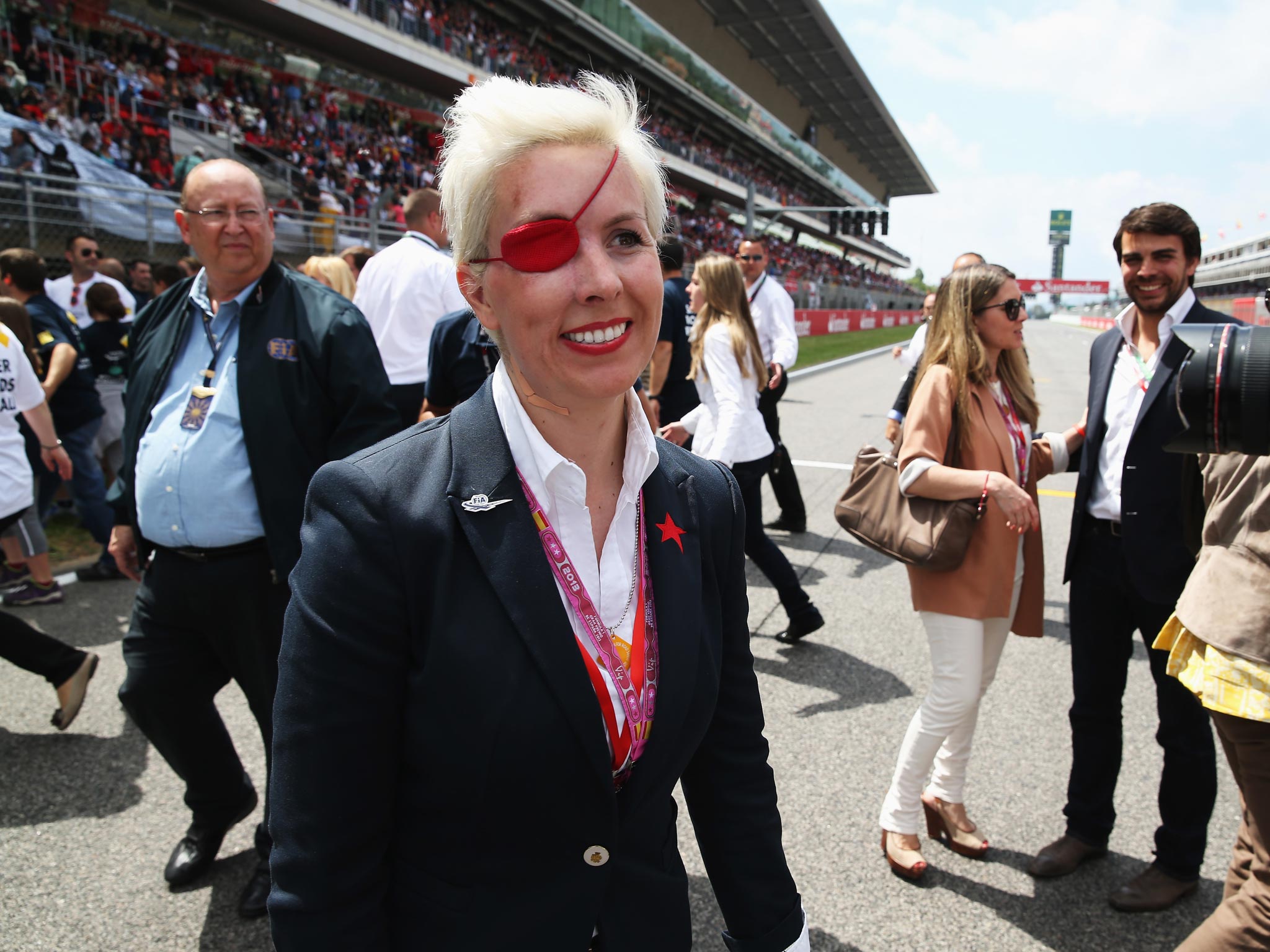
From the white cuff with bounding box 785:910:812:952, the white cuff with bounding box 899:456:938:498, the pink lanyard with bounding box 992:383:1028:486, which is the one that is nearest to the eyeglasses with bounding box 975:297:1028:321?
the pink lanyard with bounding box 992:383:1028:486

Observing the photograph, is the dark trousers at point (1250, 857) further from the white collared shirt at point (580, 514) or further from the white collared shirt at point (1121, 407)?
the white collared shirt at point (580, 514)

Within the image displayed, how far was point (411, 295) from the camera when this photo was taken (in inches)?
176

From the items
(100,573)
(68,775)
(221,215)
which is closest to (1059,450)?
(221,215)

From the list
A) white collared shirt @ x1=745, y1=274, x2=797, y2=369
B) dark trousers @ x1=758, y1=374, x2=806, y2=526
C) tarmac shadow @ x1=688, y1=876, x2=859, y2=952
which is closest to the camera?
tarmac shadow @ x1=688, y1=876, x2=859, y2=952

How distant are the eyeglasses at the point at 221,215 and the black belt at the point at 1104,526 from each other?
2.89 m

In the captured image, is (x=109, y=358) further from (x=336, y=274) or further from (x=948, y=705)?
(x=948, y=705)

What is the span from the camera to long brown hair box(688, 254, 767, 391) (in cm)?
454

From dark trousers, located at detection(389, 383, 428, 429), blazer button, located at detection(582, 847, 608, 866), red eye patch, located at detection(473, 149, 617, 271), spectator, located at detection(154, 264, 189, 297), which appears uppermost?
spectator, located at detection(154, 264, 189, 297)

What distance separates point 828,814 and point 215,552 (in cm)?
232

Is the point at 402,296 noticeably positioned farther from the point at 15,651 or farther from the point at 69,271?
the point at 69,271

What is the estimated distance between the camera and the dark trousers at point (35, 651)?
3492 millimetres

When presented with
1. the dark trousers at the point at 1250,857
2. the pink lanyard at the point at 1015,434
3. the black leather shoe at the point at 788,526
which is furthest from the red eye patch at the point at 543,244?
the black leather shoe at the point at 788,526

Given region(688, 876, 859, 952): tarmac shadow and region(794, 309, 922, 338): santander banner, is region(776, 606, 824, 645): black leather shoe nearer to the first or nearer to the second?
region(688, 876, 859, 952): tarmac shadow

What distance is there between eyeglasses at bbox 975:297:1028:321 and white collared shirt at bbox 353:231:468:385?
268cm
